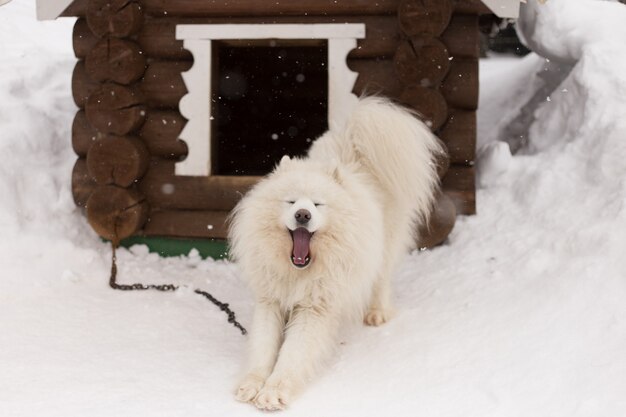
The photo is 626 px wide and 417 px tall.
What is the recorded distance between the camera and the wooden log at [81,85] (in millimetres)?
4977

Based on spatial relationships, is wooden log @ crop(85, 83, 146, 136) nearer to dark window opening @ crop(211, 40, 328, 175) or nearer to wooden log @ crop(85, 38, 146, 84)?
wooden log @ crop(85, 38, 146, 84)

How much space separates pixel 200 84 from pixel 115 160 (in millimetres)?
887

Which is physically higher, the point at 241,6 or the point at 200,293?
the point at 241,6

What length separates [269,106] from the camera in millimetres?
7852

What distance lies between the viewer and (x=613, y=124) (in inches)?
172

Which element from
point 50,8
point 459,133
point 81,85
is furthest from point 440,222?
point 50,8

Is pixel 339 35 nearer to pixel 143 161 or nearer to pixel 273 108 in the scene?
pixel 143 161

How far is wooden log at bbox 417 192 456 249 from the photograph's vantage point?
15.2 feet

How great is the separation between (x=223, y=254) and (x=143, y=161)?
0.97m

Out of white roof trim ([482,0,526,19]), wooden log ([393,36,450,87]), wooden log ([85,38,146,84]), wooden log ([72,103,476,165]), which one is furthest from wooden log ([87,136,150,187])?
white roof trim ([482,0,526,19])

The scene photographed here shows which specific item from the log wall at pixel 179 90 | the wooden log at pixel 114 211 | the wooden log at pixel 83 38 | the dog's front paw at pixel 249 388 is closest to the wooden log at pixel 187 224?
the log wall at pixel 179 90

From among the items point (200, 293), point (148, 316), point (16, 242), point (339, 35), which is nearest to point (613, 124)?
point (339, 35)

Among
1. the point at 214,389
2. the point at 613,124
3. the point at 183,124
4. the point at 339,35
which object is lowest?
the point at 214,389

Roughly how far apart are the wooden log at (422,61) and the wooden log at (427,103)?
6 centimetres
